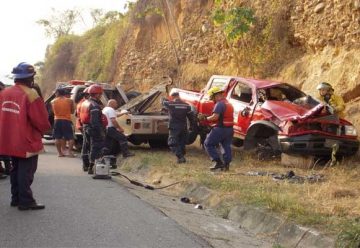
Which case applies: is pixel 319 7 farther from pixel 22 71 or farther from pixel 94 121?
pixel 22 71

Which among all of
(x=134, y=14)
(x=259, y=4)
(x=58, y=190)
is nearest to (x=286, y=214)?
(x=58, y=190)

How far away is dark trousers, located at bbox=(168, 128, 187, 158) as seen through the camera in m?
12.9

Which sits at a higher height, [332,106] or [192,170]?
[332,106]

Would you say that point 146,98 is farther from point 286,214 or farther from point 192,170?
point 286,214

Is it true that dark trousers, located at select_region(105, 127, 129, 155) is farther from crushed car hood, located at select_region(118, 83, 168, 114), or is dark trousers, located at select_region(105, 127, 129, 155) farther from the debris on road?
the debris on road

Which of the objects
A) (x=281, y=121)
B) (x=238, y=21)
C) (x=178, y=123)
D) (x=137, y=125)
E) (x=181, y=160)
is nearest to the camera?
(x=281, y=121)

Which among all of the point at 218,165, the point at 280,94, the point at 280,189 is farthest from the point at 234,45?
the point at 280,189

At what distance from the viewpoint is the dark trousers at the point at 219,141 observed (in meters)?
11.4

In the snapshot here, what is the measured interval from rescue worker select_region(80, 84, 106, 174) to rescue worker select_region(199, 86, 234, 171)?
6.88 ft

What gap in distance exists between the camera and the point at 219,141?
1151 cm

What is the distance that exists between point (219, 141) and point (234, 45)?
9.65m

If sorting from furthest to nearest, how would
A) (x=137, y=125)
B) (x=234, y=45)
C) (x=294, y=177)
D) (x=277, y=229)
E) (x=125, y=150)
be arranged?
(x=234, y=45) → (x=137, y=125) → (x=125, y=150) → (x=294, y=177) → (x=277, y=229)

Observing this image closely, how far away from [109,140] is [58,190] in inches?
172

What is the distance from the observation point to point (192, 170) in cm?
1139
